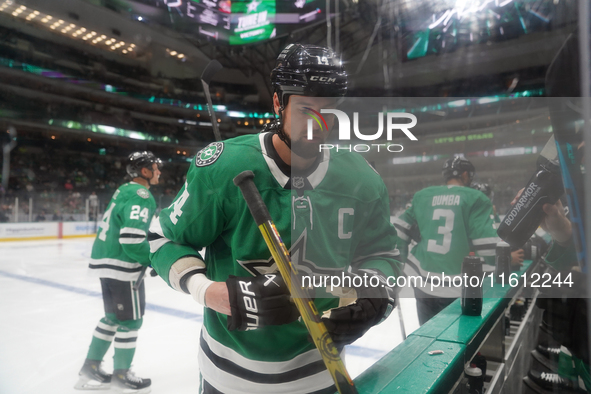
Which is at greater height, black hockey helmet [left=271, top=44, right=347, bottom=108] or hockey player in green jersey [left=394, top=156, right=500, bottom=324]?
black hockey helmet [left=271, top=44, right=347, bottom=108]

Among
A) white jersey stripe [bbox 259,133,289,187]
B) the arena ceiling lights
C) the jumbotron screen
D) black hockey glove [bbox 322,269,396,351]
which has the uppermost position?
the arena ceiling lights

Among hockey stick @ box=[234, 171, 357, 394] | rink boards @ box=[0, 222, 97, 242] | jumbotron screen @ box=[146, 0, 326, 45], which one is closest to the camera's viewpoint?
hockey stick @ box=[234, 171, 357, 394]

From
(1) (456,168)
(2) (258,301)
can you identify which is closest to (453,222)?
(1) (456,168)

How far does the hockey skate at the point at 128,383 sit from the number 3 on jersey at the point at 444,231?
5.14ft

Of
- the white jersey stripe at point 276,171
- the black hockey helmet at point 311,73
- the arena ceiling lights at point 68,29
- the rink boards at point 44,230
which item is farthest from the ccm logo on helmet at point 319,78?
the rink boards at point 44,230

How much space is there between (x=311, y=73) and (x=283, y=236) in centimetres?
26

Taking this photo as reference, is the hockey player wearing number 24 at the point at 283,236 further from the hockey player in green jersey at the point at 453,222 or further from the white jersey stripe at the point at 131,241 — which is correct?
the white jersey stripe at the point at 131,241

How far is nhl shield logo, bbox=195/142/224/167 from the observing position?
24.7 inches

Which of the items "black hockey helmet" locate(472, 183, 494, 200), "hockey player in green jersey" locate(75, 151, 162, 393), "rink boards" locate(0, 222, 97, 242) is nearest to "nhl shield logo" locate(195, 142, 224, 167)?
"black hockey helmet" locate(472, 183, 494, 200)

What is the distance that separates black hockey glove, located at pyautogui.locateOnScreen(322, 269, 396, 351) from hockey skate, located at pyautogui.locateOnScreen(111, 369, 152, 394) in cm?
162

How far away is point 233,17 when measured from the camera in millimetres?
4039

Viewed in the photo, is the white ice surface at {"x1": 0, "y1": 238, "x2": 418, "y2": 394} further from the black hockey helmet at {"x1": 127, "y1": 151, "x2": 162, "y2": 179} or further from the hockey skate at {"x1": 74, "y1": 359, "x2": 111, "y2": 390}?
the black hockey helmet at {"x1": 127, "y1": 151, "x2": 162, "y2": 179}

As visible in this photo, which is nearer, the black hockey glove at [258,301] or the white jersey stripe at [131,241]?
the black hockey glove at [258,301]

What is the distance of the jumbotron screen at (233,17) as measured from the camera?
3.27 metres
